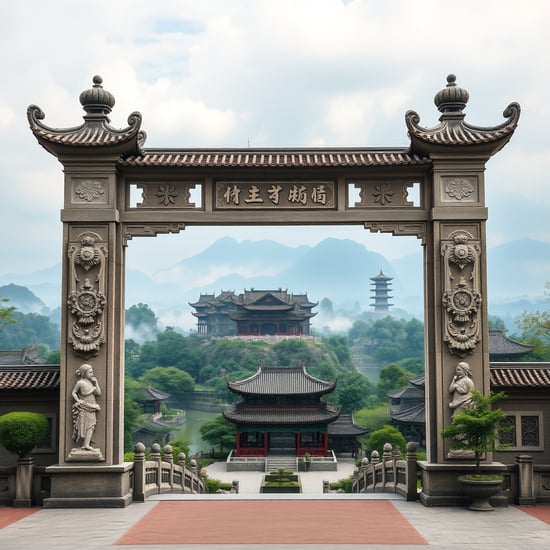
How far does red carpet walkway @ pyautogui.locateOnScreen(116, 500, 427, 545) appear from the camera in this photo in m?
7.51

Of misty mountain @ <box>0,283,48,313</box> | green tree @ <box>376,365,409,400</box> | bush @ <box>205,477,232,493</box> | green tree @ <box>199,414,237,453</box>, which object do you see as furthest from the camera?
misty mountain @ <box>0,283,48,313</box>

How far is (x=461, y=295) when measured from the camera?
9.44 meters

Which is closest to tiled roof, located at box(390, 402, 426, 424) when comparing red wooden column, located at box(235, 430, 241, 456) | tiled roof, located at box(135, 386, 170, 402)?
red wooden column, located at box(235, 430, 241, 456)

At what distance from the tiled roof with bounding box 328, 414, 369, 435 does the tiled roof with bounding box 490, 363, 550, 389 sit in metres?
23.0

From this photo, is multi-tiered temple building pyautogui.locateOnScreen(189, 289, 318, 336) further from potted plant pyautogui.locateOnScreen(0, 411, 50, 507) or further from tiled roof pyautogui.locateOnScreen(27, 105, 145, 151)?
potted plant pyautogui.locateOnScreen(0, 411, 50, 507)

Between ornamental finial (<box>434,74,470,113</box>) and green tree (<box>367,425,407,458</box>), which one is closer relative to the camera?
ornamental finial (<box>434,74,470,113</box>)

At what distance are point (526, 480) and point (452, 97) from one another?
201 inches

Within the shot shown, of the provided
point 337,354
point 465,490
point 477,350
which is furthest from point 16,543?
point 337,354

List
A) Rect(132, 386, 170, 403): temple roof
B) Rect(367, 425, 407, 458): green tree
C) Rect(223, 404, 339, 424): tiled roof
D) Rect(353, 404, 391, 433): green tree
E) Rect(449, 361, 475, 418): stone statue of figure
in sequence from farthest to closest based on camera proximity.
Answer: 1. Rect(132, 386, 170, 403): temple roof
2. Rect(353, 404, 391, 433): green tree
3. Rect(223, 404, 339, 424): tiled roof
4. Rect(367, 425, 407, 458): green tree
5. Rect(449, 361, 475, 418): stone statue of figure

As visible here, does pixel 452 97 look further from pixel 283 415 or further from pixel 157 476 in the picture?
pixel 283 415

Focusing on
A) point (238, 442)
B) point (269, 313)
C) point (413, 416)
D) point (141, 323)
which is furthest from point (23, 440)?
point (141, 323)

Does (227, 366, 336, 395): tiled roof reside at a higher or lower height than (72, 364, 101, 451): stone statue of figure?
lower

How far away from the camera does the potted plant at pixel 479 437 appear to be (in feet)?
28.3

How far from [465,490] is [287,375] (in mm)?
23596
